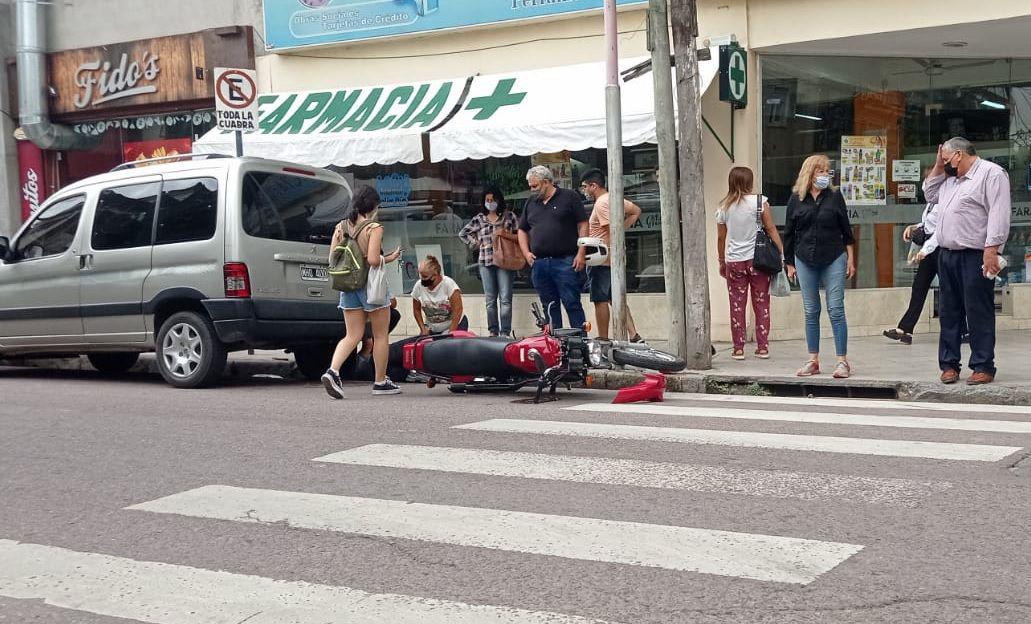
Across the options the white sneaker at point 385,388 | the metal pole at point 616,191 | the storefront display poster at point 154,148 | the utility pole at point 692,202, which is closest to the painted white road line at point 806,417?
the white sneaker at point 385,388

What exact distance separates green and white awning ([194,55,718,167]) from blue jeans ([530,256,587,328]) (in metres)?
1.39

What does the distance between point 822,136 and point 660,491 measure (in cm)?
870

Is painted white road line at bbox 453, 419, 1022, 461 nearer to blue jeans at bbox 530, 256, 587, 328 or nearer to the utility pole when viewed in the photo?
the utility pole

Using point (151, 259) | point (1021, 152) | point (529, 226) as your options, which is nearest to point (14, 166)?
point (151, 259)

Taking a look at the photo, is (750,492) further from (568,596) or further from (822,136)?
(822,136)

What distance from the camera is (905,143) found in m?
13.3

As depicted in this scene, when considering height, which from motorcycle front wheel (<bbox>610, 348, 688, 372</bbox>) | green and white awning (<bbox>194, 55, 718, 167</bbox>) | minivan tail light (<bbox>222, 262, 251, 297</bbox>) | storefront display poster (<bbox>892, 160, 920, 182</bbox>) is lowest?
motorcycle front wheel (<bbox>610, 348, 688, 372</bbox>)

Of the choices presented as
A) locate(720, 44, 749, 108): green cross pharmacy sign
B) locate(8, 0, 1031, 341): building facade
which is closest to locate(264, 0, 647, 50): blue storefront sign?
Answer: locate(8, 0, 1031, 341): building facade

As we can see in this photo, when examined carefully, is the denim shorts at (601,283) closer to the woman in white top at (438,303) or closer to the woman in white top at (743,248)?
the woman in white top at (743,248)

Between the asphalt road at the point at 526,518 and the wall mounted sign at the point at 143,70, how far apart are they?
896 cm

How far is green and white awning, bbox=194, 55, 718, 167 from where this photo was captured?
12.1 metres

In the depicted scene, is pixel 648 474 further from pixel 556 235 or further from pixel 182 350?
pixel 182 350

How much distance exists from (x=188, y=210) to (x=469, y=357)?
3085 millimetres

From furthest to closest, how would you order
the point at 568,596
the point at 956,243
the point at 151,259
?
the point at 151,259, the point at 956,243, the point at 568,596
